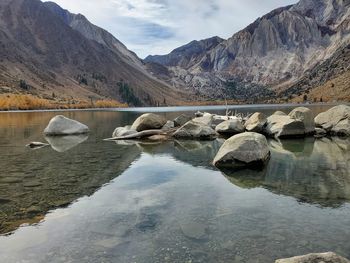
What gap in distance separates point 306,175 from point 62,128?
3260cm

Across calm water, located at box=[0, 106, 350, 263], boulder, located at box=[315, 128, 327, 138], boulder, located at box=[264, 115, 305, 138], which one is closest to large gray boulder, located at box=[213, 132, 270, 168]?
calm water, located at box=[0, 106, 350, 263]

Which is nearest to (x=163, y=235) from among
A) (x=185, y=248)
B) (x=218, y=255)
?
(x=185, y=248)

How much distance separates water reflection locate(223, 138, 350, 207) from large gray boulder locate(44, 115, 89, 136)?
25.2m

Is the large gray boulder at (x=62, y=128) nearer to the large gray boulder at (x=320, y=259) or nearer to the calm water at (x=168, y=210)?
the calm water at (x=168, y=210)

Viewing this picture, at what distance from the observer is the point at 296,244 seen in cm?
1151

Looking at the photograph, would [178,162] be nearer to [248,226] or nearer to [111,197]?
[111,197]

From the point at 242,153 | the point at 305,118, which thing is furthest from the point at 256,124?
the point at 242,153

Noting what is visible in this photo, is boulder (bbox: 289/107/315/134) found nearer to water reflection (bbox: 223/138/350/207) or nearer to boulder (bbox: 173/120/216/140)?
water reflection (bbox: 223/138/350/207)

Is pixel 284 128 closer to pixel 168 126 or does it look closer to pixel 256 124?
pixel 256 124

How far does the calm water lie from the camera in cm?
1118

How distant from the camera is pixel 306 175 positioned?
21.7 metres

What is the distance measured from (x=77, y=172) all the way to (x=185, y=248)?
13.1 m

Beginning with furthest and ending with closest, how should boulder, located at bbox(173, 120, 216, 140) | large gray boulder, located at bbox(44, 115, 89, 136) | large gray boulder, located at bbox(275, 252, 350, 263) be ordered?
large gray boulder, located at bbox(44, 115, 89, 136) → boulder, located at bbox(173, 120, 216, 140) → large gray boulder, located at bbox(275, 252, 350, 263)

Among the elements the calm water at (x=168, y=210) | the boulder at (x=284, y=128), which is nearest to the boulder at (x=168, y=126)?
the boulder at (x=284, y=128)
